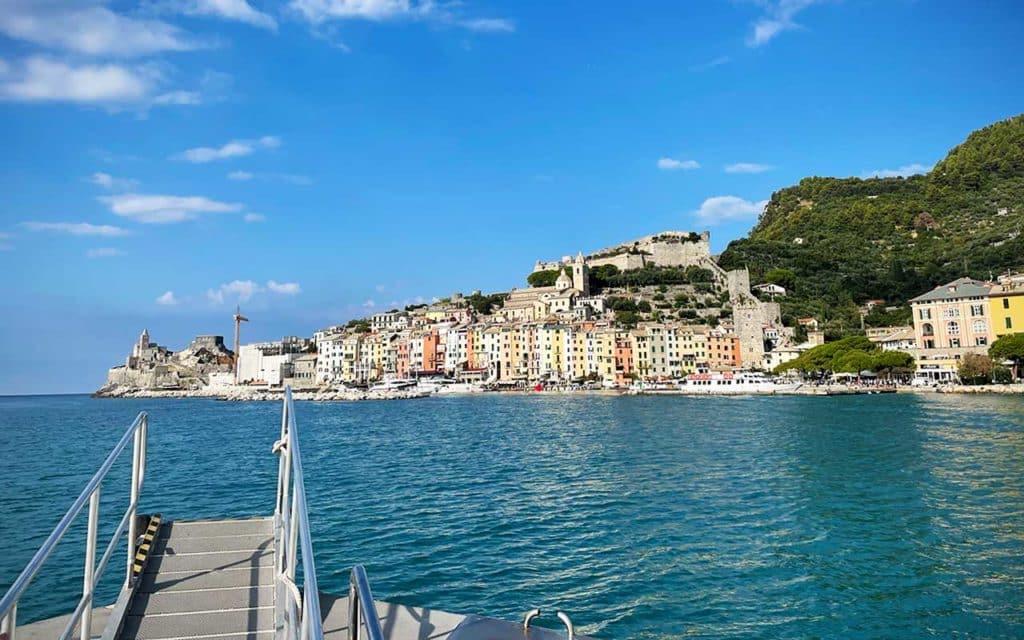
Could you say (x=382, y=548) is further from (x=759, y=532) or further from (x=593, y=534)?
(x=759, y=532)

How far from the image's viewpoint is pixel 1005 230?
86.3 metres

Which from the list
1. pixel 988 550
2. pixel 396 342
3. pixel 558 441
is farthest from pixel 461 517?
pixel 396 342

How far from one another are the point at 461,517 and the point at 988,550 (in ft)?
26.7

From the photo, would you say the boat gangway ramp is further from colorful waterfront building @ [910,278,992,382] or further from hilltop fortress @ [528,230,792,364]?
hilltop fortress @ [528,230,792,364]

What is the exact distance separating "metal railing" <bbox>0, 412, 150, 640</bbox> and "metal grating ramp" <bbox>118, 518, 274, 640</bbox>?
0.18 m

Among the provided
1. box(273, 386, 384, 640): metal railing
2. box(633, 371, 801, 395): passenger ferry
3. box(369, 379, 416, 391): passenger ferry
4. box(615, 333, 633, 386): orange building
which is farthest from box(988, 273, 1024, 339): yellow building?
box(273, 386, 384, 640): metal railing

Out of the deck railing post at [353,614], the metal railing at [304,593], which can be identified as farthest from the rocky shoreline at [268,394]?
the deck railing post at [353,614]

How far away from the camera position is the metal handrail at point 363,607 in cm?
A: 156

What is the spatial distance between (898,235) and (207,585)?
119 meters

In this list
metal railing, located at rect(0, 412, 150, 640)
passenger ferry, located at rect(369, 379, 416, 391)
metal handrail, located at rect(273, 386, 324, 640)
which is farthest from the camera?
passenger ferry, located at rect(369, 379, 416, 391)

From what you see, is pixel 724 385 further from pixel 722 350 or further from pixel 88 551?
pixel 88 551

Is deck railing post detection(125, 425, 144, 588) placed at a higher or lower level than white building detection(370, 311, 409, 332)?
lower

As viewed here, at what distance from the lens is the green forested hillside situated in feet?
277

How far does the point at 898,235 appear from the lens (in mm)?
103750
